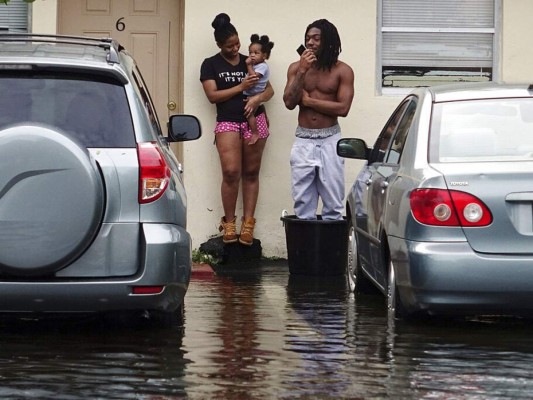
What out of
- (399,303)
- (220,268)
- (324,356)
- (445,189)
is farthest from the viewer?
(220,268)

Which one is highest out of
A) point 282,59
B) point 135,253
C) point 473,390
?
point 282,59

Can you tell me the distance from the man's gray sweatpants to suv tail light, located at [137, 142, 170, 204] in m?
5.58

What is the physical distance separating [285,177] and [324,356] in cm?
715

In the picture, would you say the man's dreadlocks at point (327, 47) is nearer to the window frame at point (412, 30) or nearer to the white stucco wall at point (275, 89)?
the white stucco wall at point (275, 89)

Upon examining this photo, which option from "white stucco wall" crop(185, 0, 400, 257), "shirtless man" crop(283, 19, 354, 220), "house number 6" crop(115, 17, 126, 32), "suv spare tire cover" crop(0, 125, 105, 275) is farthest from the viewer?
"house number 6" crop(115, 17, 126, 32)

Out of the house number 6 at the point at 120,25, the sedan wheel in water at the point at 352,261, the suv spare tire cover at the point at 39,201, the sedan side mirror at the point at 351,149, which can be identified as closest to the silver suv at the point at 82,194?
the suv spare tire cover at the point at 39,201

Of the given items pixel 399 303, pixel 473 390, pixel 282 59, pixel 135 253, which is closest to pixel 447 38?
pixel 282 59

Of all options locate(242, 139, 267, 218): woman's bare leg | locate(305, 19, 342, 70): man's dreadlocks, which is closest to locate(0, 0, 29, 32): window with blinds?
locate(242, 139, 267, 218): woman's bare leg

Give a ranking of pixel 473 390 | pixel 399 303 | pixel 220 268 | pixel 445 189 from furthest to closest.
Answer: pixel 220 268 < pixel 399 303 < pixel 445 189 < pixel 473 390

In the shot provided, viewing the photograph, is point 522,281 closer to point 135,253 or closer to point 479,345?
point 479,345

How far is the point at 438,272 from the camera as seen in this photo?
A: 7.81 meters

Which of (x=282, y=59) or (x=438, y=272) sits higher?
(x=282, y=59)

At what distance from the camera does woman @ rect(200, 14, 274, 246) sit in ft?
45.3

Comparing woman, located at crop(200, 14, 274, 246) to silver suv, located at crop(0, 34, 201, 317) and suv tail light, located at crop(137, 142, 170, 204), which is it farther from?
suv tail light, located at crop(137, 142, 170, 204)
